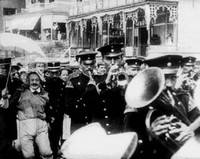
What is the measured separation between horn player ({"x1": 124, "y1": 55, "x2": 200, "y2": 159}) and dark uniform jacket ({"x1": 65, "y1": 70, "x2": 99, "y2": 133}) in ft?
6.78

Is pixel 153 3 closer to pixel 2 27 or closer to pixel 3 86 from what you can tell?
pixel 3 86

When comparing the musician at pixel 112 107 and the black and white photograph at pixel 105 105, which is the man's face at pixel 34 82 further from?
the musician at pixel 112 107

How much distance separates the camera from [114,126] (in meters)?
3.88

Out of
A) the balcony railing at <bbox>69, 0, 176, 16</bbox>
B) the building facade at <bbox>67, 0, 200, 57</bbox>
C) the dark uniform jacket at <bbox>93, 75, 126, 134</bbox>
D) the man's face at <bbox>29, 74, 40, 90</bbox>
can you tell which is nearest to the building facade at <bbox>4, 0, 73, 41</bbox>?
the balcony railing at <bbox>69, 0, 176, 16</bbox>

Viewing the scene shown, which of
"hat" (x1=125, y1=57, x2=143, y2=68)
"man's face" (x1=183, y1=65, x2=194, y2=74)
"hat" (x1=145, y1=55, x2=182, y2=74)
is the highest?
"hat" (x1=145, y1=55, x2=182, y2=74)

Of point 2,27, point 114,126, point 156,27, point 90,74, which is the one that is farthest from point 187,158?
point 2,27

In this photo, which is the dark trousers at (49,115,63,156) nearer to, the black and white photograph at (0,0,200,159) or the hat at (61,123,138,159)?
the black and white photograph at (0,0,200,159)

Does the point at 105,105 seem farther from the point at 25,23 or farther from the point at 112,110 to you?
the point at 25,23

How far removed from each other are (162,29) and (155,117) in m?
16.9

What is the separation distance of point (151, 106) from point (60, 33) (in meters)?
29.0

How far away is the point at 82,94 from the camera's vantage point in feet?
17.5

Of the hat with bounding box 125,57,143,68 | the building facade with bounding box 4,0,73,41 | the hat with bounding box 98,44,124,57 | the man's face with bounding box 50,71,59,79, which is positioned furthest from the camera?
the building facade with bounding box 4,0,73,41

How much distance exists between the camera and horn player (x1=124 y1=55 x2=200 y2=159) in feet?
8.04

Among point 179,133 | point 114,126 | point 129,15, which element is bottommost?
point 114,126
